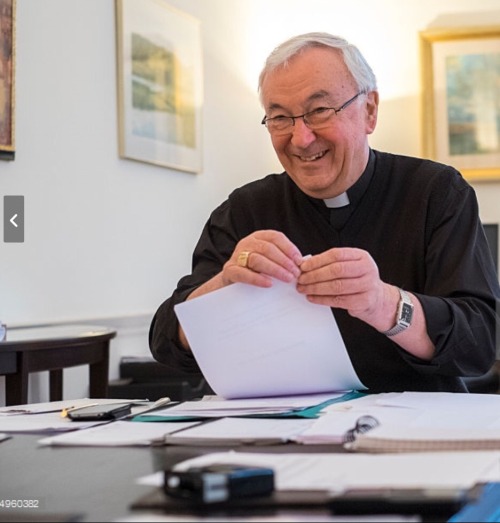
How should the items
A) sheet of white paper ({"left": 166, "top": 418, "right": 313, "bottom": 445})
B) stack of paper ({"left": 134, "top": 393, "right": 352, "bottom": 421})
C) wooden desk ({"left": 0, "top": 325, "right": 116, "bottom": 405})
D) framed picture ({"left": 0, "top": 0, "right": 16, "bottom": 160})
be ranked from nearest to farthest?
sheet of white paper ({"left": 166, "top": 418, "right": 313, "bottom": 445})
stack of paper ({"left": 134, "top": 393, "right": 352, "bottom": 421})
wooden desk ({"left": 0, "top": 325, "right": 116, "bottom": 405})
framed picture ({"left": 0, "top": 0, "right": 16, "bottom": 160})

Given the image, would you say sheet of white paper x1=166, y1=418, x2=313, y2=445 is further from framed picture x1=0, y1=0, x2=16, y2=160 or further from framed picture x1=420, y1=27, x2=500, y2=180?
framed picture x1=420, y1=27, x2=500, y2=180

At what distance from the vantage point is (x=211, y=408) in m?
1.63

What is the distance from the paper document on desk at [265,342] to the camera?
5.44ft

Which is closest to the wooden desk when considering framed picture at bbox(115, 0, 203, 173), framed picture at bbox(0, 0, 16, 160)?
framed picture at bbox(0, 0, 16, 160)

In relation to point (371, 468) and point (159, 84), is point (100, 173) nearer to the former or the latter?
point (159, 84)

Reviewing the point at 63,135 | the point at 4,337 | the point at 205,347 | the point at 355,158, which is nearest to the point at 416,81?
the point at 63,135

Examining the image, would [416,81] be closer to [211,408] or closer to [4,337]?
[4,337]

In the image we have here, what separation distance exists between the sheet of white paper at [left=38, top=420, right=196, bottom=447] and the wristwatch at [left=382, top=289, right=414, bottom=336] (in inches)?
18.0

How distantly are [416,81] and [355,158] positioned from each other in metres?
4.17

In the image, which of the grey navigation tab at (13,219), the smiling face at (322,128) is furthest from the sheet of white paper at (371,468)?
the grey navigation tab at (13,219)

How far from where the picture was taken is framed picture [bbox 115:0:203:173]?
4348 mm

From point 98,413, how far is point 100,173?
2728mm

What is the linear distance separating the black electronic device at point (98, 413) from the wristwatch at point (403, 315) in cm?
49

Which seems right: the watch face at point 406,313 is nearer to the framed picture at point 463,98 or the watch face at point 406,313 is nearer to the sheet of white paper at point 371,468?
the sheet of white paper at point 371,468
